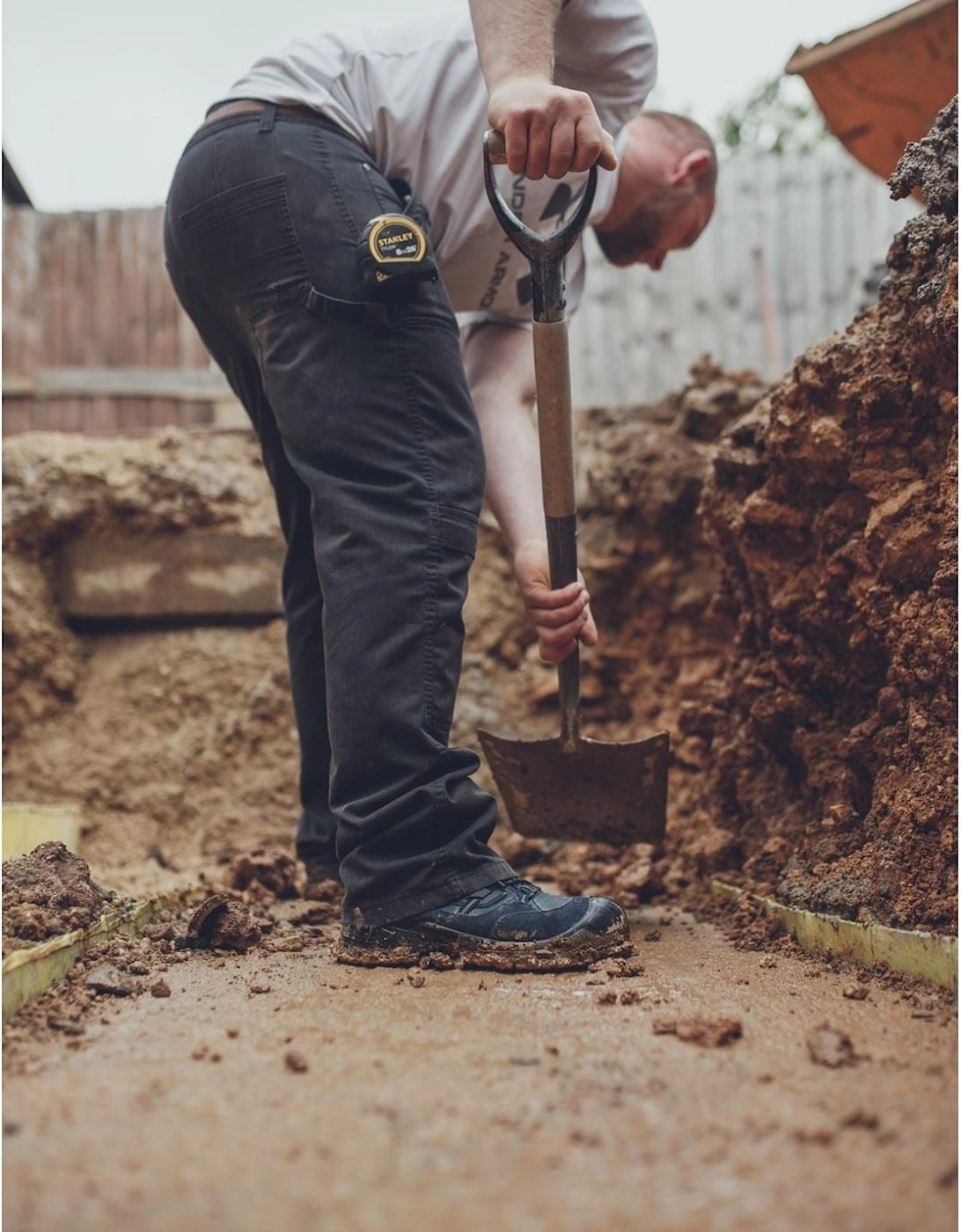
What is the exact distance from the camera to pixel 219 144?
1880 millimetres

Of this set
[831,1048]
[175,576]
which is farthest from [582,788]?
[175,576]

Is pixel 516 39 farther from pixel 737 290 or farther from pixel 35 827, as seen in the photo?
pixel 737 290

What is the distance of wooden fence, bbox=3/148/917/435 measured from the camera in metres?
5.34

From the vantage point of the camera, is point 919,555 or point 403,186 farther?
point 403,186

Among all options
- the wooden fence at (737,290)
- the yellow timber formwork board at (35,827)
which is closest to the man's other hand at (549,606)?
the yellow timber formwork board at (35,827)

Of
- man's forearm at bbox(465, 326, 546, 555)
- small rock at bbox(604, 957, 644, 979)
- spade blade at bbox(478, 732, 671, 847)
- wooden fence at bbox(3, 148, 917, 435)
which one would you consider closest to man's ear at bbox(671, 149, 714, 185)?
man's forearm at bbox(465, 326, 546, 555)

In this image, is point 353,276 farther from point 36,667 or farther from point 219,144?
point 36,667

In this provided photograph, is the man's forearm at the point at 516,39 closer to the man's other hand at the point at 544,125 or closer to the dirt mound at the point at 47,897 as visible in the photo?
the man's other hand at the point at 544,125

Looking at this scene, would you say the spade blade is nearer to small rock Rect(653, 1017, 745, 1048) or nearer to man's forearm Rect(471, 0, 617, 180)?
small rock Rect(653, 1017, 745, 1048)

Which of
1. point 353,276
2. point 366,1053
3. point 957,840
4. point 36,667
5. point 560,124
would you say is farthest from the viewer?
point 36,667

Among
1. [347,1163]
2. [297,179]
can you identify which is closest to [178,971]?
[347,1163]

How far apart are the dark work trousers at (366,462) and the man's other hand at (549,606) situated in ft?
1.24

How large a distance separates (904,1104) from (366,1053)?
539 mm

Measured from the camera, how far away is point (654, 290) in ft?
17.9
